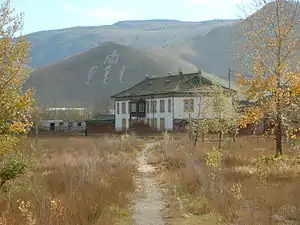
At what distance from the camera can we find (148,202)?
16.2 m

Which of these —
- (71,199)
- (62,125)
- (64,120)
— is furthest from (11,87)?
(64,120)

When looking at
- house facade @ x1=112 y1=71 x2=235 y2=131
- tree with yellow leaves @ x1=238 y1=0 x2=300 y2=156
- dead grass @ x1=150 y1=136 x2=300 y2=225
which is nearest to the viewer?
dead grass @ x1=150 y1=136 x2=300 y2=225

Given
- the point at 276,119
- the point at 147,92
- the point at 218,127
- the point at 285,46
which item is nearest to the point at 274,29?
the point at 285,46

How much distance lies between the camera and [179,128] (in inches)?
2963

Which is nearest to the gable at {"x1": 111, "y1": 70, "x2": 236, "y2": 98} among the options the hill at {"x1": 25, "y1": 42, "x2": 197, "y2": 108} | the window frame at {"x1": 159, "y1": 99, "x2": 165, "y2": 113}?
the window frame at {"x1": 159, "y1": 99, "x2": 165, "y2": 113}

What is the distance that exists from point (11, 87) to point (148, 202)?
17.8 ft

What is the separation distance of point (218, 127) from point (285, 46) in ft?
50.7

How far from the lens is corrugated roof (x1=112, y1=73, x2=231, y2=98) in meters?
76.8

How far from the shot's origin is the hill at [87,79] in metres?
170

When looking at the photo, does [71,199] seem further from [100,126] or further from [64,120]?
[64,120]

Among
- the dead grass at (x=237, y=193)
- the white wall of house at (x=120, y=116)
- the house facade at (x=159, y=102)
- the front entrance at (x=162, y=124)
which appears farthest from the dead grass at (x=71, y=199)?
the white wall of house at (x=120, y=116)

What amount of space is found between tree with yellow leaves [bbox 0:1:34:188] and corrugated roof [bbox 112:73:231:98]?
5520 cm

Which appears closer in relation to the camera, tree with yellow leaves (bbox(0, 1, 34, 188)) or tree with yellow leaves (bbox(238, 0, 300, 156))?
tree with yellow leaves (bbox(0, 1, 34, 188))

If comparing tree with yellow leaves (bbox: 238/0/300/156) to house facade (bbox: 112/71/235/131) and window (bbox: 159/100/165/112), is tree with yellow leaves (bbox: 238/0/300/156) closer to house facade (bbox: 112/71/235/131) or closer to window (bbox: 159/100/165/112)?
house facade (bbox: 112/71/235/131)
